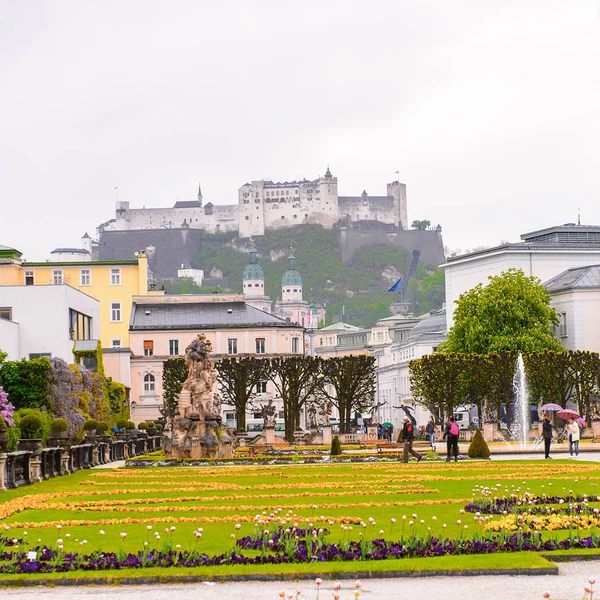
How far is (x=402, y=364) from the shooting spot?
169m

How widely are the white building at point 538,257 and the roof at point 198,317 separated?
15.3m

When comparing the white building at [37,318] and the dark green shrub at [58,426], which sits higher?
the white building at [37,318]

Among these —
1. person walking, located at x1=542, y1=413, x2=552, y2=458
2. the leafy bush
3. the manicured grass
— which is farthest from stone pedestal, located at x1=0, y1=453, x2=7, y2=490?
person walking, located at x1=542, y1=413, x2=552, y2=458

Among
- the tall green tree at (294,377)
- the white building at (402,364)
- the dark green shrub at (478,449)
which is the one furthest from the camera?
the white building at (402,364)

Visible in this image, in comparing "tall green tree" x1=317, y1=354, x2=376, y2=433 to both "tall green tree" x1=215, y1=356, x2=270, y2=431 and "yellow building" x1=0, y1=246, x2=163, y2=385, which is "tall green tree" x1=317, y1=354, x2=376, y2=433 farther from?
"yellow building" x1=0, y1=246, x2=163, y2=385

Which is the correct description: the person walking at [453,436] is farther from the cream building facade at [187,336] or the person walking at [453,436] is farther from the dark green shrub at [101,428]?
the cream building facade at [187,336]

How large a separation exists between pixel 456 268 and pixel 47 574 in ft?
341

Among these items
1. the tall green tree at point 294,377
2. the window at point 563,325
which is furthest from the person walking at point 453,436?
the window at point 563,325

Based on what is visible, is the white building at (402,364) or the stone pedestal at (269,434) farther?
the white building at (402,364)

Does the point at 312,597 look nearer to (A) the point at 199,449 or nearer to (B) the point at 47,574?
(B) the point at 47,574

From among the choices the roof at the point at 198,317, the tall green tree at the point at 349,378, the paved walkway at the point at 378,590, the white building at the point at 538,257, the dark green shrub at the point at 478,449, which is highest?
the white building at the point at 538,257

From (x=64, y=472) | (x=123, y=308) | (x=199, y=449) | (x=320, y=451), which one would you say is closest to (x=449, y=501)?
(x=64, y=472)

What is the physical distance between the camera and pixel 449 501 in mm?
26969

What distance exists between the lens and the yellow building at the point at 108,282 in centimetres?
10062
